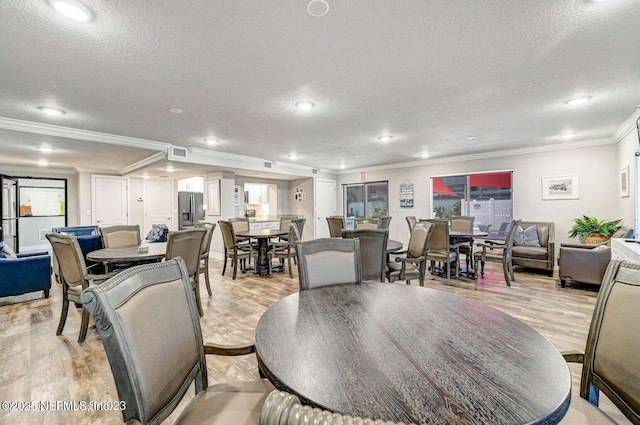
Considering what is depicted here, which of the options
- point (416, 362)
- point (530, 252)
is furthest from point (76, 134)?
point (530, 252)

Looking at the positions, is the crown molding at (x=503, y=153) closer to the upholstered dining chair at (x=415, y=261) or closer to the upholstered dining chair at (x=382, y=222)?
the upholstered dining chair at (x=382, y=222)

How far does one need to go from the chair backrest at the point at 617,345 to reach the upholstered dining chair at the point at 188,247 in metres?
3.09

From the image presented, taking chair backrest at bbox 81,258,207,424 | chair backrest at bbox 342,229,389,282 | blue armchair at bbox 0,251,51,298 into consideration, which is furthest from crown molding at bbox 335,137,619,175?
blue armchair at bbox 0,251,51,298

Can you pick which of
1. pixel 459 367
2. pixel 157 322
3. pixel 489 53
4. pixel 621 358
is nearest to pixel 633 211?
pixel 489 53

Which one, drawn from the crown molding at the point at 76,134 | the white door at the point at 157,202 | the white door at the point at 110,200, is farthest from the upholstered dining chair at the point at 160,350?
the white door at the point at 157,202

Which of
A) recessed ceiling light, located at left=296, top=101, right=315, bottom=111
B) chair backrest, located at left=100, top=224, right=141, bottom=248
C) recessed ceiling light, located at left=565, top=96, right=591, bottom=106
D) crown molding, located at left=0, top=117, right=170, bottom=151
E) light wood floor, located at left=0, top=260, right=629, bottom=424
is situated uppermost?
recessed ceiling light, located at left=296, top=101, right=315, bottom=111

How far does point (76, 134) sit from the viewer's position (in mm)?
4285

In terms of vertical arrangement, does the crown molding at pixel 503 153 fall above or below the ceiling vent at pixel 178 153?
above

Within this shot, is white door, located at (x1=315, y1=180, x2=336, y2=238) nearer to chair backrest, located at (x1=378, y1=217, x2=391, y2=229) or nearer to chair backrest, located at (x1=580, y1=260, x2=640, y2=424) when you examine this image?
chair backrest, located at (x1=378, y1=217, x2=391, y2=229)

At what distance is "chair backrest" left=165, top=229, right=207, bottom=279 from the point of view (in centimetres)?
293

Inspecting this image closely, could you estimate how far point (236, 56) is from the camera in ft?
7.49

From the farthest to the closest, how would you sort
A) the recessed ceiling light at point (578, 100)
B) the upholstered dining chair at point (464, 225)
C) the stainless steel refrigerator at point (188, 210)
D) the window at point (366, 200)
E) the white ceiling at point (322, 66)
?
the window at point (366, 200) < the stainless steel refrigerator at point (188, 210) < the upholstered dining chair at point (464, 225) < the recessed ceiling light at point (578, 100) < the white ceiling at point (322, 66)

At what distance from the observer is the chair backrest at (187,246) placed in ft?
9.60

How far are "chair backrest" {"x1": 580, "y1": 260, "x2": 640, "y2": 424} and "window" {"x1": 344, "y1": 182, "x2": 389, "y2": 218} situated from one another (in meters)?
7.11
